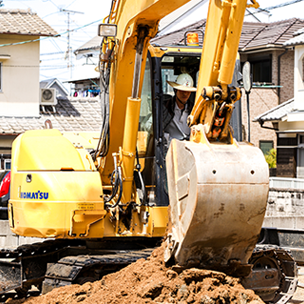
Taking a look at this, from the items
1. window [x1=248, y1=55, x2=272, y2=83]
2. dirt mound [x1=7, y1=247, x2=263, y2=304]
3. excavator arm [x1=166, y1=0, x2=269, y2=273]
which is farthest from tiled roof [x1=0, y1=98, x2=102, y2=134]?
excavator arm [x1=166, y1=0, x2=269, y2=273]

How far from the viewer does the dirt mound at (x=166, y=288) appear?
432 cm

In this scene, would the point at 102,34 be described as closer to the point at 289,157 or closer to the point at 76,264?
the point at 76,264

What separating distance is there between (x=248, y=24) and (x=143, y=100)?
70.2 ft

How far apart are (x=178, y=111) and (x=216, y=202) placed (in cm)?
218

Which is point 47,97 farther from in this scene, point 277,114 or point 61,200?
point 61,200

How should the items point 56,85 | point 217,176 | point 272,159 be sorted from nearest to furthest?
point 217,176 < point 272,159 < point 56,85

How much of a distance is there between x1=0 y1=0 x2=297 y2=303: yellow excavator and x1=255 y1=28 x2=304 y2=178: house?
555 inches

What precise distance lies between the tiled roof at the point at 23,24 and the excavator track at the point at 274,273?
17.5 m

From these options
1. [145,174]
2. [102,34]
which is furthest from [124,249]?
[102,34]

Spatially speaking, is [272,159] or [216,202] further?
[272,159]

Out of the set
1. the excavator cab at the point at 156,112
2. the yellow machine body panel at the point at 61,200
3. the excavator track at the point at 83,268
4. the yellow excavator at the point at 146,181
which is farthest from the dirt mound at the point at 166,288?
the excavator cab at the point at 156,112

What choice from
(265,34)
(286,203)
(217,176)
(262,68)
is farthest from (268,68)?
(217,176)

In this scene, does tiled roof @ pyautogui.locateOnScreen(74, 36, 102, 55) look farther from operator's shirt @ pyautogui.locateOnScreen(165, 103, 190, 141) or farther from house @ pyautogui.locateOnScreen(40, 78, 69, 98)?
operator's shirt @ pyautogui.locateOnScreen(165, 103, 190, 141)

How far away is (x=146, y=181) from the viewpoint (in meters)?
6.15
